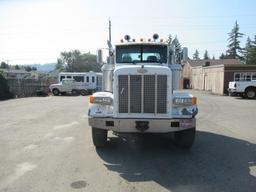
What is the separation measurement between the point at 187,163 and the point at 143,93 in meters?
1.74

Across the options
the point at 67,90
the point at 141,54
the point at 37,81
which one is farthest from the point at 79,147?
the point at 37,81

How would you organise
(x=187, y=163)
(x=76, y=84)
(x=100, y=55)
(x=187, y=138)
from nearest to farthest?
(x=187, y=163), (x=187, y=138), (x=100, y=55), (x=76, y=84)

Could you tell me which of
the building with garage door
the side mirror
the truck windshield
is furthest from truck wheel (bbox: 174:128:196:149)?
the building with garage door

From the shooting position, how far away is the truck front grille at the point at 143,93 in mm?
7059

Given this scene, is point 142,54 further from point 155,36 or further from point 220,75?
point 220,75

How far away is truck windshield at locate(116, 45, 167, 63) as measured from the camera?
8.87 m

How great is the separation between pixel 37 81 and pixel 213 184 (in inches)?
1382

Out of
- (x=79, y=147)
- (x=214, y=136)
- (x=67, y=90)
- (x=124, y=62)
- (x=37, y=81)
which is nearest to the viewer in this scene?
(x=79, y=147)

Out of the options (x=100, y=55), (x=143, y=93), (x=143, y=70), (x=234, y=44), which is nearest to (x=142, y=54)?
(x=100, y=55)

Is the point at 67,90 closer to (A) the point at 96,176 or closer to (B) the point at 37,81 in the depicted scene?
(B) the point at 37,81

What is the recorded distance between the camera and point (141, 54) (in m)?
8.91

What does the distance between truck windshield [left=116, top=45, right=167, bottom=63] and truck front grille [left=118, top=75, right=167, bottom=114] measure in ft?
6.10

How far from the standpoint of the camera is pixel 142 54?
8.91 meters

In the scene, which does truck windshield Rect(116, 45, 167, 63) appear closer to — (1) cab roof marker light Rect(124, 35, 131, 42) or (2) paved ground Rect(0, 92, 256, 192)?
(1) cab roof marker light Rect(124, 35, 131, 42)
